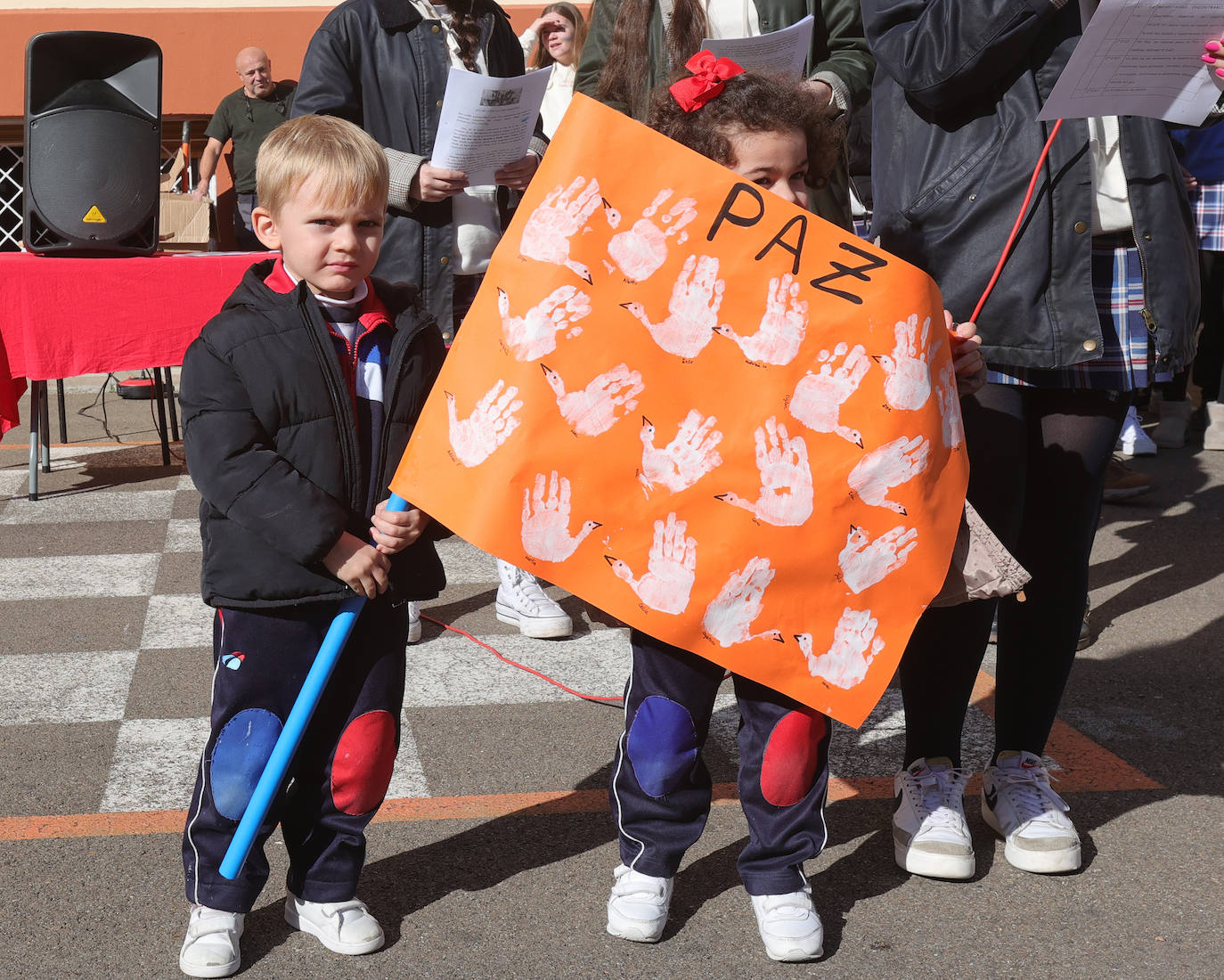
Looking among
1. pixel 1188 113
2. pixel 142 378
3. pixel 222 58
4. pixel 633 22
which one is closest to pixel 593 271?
pixel 1188 113

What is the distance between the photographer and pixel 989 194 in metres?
2.38

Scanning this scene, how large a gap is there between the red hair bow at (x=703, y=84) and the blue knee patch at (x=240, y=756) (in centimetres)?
117

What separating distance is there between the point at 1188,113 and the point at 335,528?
156cm

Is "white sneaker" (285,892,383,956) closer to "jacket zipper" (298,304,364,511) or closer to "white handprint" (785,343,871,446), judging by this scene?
"jacket zipper" (298,304,364,511)

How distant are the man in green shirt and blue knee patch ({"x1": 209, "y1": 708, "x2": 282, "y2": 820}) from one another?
8039 mm

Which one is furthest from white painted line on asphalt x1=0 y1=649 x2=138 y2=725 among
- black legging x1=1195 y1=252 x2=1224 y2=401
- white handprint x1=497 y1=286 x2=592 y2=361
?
black legging x1=1195 y1=252 x2=1224 y2=401

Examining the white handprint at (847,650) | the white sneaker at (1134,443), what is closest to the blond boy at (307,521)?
the white handprint at (847,650)

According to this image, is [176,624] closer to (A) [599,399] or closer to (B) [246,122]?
(A) [599,399]

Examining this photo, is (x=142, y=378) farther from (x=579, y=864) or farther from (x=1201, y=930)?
(x=1201, y=930)

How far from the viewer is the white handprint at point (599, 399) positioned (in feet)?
6.44

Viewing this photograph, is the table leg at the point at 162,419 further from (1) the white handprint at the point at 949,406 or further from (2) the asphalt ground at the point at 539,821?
(1) the white handprint at the point at 949,406

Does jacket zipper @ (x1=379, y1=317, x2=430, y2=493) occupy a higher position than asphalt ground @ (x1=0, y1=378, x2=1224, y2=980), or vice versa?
jacket zipper @ (x1=379, y1=317, x2=430, y2=493)

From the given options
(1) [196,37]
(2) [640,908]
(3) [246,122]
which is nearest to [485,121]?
(2) [640,908]

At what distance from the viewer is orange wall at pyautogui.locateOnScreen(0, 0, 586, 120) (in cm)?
1121
